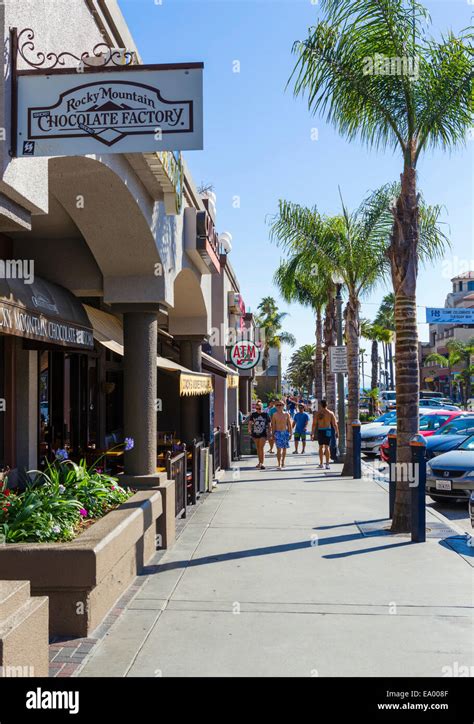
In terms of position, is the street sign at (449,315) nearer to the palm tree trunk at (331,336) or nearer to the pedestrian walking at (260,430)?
the palm tree trunk at (331,336)

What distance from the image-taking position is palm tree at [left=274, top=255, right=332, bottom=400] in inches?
975

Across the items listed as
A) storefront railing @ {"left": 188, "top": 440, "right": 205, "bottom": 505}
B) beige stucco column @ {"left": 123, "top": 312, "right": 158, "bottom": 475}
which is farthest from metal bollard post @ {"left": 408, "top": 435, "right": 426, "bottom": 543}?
storefront railing @ {"left": 188, "top": 440, "right": 205, "bottom": 505}

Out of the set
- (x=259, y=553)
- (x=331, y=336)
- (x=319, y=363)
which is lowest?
(x=259, y=553)

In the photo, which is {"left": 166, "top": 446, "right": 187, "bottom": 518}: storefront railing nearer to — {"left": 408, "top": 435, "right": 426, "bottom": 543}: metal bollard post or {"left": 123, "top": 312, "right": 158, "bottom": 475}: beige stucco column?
{"left": 123, "top": 312, "right": 158, "bottom": 475}: beige stucco column

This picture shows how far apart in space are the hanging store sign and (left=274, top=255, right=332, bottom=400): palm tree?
3282mm

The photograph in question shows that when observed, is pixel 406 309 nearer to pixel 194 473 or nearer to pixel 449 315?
pixel 194 473

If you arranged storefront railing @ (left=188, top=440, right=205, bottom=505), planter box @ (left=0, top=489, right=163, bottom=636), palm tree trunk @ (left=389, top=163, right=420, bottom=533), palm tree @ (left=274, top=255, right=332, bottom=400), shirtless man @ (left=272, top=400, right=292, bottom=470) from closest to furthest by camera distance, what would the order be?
1. planter box @ (left=0, top=489, right=163, bottom=636)
2. palm tree trunk @ (left=389, top=163, right=420, bottom=533)
3. storefront railing @ (left=188, top=440, right=205, bottom=505)
4. shirtless man @ (left=272, top=400, right=292, bottom=470)
5. palm tree @ (left=274, top=255, right=332, bottom=400)

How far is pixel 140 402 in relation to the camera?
893 cm

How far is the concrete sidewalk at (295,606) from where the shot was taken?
15.8 feet

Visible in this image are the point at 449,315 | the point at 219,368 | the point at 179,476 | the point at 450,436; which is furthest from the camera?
the point at 449,315

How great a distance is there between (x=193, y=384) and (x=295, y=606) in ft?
20.3

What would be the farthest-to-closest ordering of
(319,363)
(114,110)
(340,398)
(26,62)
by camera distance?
(319,363) → (340,398) → (114,110) → (26,62)

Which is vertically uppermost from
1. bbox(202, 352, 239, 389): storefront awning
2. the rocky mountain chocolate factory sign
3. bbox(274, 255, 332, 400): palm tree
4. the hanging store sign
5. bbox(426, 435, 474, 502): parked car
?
bbox(274, 255, 332, 400): palm tree

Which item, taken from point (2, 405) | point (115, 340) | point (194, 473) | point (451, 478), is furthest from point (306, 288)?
point (2, 405)
